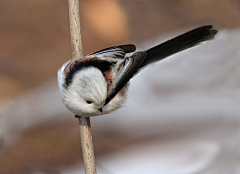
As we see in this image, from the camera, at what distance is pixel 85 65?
979 mm

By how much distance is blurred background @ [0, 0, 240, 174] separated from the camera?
1.44 m

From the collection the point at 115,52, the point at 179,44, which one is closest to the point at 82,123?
the point at 115,52

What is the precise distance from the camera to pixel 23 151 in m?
1.41

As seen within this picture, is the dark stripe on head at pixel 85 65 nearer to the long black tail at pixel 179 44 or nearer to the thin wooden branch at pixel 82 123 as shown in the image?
the thin wooden branch at pixel 82 123

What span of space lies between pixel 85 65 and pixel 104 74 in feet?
0.24

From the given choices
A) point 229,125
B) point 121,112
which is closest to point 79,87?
point 121,112

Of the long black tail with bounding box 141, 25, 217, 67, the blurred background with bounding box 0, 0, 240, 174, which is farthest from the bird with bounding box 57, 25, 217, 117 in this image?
the blurred background with bounding box 0, 0, 240, 174

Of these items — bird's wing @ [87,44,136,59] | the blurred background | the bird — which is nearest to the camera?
the bird

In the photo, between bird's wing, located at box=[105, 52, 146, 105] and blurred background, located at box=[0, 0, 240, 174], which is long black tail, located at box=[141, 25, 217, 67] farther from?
blurred background, located at box=[0, 0, 240, 174]

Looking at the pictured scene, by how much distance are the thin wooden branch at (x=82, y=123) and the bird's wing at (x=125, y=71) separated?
128 mm

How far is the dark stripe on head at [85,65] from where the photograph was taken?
38.2 inches

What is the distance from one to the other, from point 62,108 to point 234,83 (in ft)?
3.05

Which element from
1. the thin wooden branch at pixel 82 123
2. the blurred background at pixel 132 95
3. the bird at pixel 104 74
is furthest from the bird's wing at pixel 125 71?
the blurred background at pixel 132 95

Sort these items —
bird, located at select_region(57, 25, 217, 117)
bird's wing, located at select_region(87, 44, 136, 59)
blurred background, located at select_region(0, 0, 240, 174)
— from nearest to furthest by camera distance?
bird, located at select_region(57, 25, 217, 117)
bird's wing, located at select_region(87, 44, 136, 59)
blurred background, located at select_region(0, 0, 240, 174)
